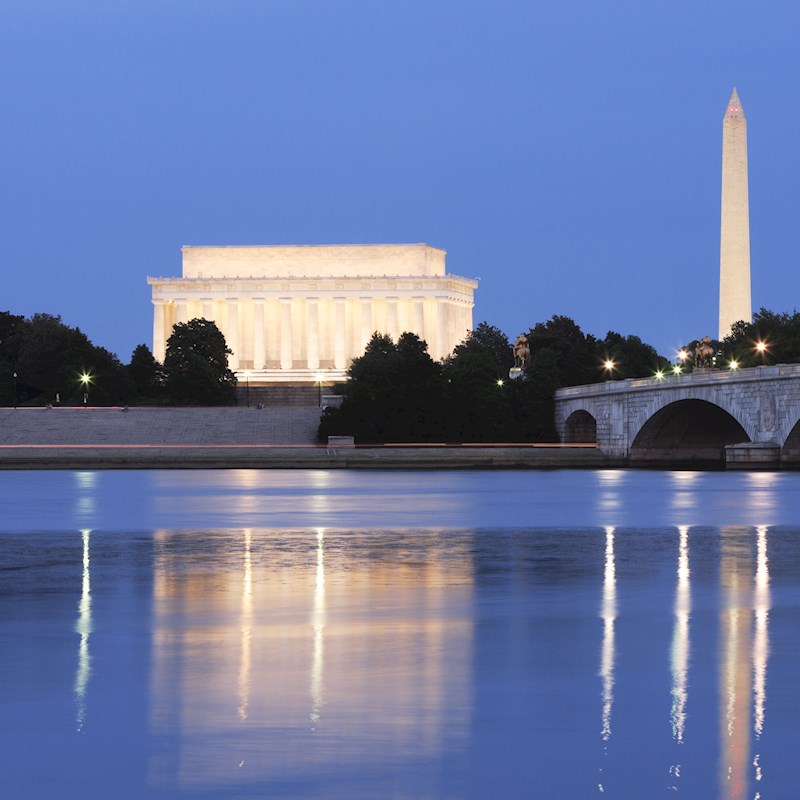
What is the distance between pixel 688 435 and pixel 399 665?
8790 centimetres

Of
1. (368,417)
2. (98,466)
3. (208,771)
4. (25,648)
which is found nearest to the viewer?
(208,771)

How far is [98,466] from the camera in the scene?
94.9m

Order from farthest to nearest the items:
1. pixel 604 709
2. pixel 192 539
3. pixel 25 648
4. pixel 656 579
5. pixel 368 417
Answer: pixel 368 417
pixel 192 539
pixel 656 579
pixel 25 648
pixel 604 709

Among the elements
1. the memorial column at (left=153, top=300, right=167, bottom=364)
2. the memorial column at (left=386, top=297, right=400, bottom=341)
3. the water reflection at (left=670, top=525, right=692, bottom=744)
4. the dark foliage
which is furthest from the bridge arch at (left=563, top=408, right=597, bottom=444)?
the water reflection at (left=670, top=525, right=692, bottom=744)

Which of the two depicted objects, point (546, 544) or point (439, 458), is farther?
point (439, 458)

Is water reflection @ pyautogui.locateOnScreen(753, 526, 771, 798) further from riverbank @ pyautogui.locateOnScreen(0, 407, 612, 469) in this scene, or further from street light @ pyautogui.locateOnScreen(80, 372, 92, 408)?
street light @ pyautogui.locateOnScreen(80, 372, 92, 408)

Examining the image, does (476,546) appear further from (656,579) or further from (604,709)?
(604,709)

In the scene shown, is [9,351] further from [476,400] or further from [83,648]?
[83,648]

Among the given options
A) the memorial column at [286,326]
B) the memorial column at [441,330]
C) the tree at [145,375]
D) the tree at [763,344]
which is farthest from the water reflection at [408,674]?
the memorial column at [286,326]

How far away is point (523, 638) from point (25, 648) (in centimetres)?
527

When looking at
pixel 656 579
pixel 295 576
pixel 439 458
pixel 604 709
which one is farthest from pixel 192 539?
pixel 439 458

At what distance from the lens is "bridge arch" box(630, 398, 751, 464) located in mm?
96938

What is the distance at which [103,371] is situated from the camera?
13112 centimetres

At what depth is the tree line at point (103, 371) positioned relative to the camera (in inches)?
5084
